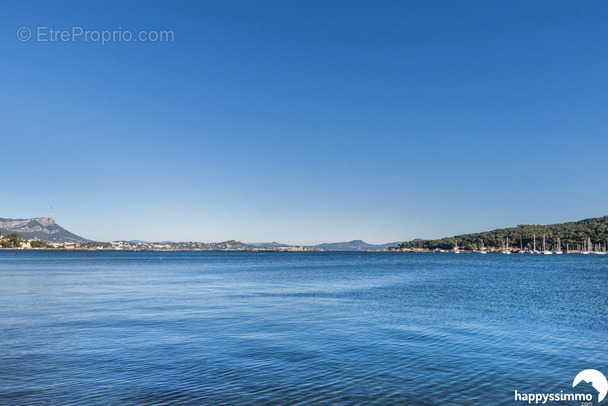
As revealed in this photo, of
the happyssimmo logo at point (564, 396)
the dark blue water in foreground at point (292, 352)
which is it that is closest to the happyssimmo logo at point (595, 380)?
the happyssimmo logo at point (564, 396)

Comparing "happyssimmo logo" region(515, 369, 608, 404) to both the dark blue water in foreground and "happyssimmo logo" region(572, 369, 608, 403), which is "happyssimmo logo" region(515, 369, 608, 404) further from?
the dark blue water in foreground

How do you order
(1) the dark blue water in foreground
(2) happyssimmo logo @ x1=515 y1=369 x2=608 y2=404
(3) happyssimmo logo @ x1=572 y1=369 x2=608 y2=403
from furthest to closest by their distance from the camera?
→ (3) happyssimmo logo @ x1=572 y1=369 x2=608 y2=403 < (1) the dark blue water in foreground < (2) happyssimmo logo @ x1=515 y1=369 x2=608 y2=404

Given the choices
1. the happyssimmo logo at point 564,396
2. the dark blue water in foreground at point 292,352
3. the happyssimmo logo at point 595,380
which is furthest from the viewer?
the happyssimmo logo at point 595,380

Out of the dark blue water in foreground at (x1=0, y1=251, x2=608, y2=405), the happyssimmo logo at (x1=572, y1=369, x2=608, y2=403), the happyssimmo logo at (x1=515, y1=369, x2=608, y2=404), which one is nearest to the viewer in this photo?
the happyssimmo logo at (x1=515, y1=369, x2=608, y2=404)

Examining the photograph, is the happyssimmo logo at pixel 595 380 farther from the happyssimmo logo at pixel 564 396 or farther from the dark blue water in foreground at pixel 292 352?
the dark blue water in foreground at pixel 292 352

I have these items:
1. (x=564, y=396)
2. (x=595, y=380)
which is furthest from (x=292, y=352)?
(x=595, y=380)

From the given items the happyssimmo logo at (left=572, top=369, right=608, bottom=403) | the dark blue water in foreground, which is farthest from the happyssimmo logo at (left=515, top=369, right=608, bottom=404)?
the dark blue water in foreground

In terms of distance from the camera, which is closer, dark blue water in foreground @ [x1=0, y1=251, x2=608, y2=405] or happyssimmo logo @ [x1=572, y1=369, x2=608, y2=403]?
dark blue water in foreground @ [x1=0, y1=251, x2=608, y2=405]

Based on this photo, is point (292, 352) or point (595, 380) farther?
point (292, 352)

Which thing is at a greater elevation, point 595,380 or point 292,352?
point 292,352

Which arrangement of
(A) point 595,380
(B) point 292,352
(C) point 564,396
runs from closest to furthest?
(C) point 564,396, (A) point 595,380, (B) point 292,352

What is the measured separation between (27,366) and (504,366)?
1984cm

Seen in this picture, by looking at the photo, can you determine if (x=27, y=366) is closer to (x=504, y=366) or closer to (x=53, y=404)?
(x=53, y=404)

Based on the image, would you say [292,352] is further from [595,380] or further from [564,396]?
[595,380]
